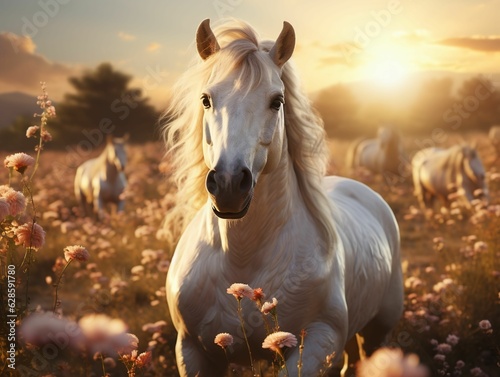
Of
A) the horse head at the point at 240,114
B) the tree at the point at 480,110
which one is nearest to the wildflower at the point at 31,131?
the horse head at the point at 240,114

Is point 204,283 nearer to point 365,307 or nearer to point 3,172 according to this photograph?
point 365,307

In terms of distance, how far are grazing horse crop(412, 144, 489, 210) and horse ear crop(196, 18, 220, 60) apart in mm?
6724

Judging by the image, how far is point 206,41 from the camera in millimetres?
3096

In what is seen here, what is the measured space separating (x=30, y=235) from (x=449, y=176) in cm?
947

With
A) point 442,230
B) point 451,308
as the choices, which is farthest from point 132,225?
point 451,308

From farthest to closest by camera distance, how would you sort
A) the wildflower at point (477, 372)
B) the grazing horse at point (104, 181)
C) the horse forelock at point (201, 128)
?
the grazing horse at point (104, 181) → the wildflower at point (477, 372) → the horse forelock at point (201, 128)

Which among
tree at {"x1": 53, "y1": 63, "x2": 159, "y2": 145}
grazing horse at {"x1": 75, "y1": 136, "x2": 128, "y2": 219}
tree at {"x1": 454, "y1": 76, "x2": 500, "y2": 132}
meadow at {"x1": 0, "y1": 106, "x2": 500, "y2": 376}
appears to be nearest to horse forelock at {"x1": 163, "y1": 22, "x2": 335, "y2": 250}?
meadow at {"x1": 0, "y1": 106, "x2": 500, "y2": 376}

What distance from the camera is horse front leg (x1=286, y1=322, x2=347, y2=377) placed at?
9.68 feet

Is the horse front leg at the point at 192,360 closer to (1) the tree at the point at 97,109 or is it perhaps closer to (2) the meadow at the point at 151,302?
(2) the meadow at the point at 151,302

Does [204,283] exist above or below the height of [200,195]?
below

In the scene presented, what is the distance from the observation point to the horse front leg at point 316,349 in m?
2.95

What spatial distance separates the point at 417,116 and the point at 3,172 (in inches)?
1029

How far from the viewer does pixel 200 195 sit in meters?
3.37

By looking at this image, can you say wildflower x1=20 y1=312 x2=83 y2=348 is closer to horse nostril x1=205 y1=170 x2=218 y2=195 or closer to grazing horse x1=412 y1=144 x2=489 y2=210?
horse nostril x1=205 y1=170 x2=218 y2=195
